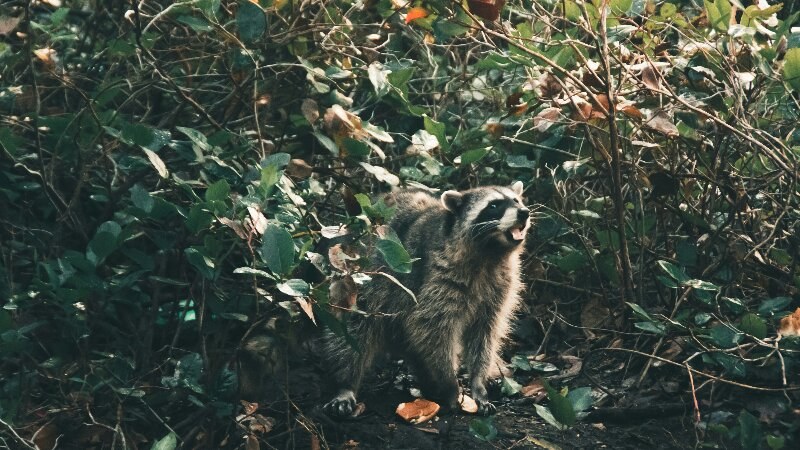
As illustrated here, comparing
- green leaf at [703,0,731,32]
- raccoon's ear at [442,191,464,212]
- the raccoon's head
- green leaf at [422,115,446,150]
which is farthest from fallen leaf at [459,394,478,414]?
green leaf at [703,0,731,32]

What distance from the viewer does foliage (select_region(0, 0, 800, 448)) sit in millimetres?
4137

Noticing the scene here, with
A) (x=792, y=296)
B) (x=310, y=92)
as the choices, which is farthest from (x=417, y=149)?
(x=792, y=296)

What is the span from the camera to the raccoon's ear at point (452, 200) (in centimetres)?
511

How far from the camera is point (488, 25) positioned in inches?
191

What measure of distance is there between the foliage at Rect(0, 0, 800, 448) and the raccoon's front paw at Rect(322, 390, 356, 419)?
33 centimetres

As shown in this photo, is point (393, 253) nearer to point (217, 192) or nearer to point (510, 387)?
point (217, 192)

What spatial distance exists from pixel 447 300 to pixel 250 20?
162 centimetres

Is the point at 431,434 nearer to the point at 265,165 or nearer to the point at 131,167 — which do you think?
the point at 265,165

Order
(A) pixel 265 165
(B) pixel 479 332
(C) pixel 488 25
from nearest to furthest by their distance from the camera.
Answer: (A) pixel 265 165 < (C) pixel 488 25 < (B) pixel 479 332

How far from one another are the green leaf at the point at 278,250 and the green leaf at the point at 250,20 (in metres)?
0.96

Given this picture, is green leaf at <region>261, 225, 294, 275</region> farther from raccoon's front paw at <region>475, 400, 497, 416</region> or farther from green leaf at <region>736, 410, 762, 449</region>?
green leaf at <region>736, 410, 762, 449</region>

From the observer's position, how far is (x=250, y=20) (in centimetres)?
425

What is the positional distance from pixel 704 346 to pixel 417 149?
155 cm

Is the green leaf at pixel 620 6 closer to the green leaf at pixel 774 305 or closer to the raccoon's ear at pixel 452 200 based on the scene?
the raccoon's ear at pixel 452 200
